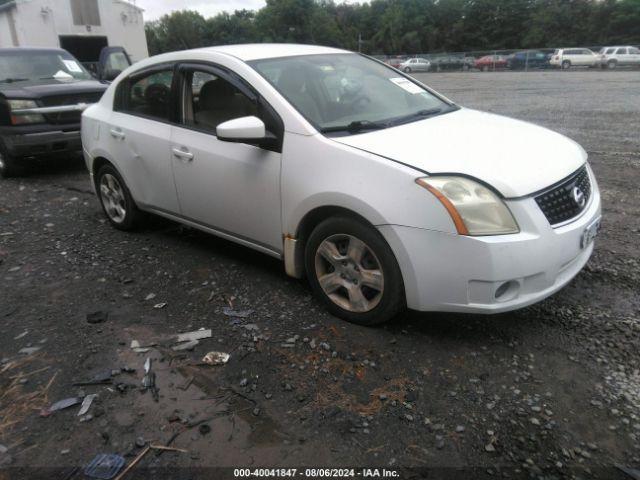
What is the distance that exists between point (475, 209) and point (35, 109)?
6.84 metres

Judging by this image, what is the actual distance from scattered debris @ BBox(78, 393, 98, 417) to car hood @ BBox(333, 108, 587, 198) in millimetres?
1985

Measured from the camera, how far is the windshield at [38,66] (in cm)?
808

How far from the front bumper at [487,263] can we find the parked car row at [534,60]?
35819 millimetres

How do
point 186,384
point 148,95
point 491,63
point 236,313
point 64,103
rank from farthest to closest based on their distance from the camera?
point 491,63
point 64,103
point 148,95
point 236,313
point 186,384

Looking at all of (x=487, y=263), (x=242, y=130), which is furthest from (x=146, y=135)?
(x=487, y=263)

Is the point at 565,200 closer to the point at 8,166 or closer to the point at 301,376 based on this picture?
the point at 301,376

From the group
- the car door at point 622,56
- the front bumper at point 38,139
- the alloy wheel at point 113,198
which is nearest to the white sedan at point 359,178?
the alloy wheel at point 113,198

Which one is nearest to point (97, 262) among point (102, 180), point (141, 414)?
point (102, 180)

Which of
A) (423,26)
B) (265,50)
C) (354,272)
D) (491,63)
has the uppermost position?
(423,26)

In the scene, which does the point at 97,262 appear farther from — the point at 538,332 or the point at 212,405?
the point at 538,332

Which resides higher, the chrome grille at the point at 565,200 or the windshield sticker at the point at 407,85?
the windshield sticker at the point at 407,85

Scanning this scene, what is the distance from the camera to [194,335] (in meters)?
3.26

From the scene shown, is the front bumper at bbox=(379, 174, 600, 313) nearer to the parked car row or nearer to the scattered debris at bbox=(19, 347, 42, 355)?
the scattered debris at bbox=(19, 347, 42, 355)

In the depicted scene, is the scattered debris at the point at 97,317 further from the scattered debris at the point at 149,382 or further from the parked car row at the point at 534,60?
the parked car row at the point at 534,60
